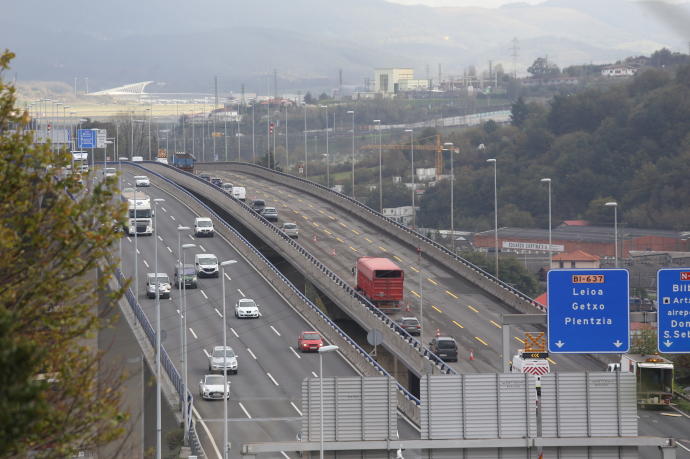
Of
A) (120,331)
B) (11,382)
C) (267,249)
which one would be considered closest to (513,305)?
(120,331)

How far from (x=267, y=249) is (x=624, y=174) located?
82166mm

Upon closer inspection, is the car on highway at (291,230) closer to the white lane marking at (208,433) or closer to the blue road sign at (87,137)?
the blue road sign at (87,137)

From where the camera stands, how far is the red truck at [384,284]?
70500 millimetres

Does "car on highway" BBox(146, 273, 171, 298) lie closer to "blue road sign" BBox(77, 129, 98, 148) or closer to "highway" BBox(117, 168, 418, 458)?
"highway" BBox(117, 168, 418, 458)

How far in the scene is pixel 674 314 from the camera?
1348 inches

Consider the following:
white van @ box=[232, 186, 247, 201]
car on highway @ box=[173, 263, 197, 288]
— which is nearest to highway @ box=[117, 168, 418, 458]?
car on highway @ box=[173, 263, 197, 288]

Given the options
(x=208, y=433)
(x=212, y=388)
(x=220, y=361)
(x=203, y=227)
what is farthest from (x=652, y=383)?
(x=203, y=227)

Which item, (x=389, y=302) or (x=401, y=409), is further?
(x=389, y=302)

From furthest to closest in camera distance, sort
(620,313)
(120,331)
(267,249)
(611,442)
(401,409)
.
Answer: (267,249)
(120,331)
(401,409)
(620,313)
(611,442)

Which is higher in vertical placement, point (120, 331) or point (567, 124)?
point (567, 124)

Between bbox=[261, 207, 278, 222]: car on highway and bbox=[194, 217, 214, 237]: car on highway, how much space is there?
9.68 m

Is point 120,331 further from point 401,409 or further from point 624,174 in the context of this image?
point 624,174

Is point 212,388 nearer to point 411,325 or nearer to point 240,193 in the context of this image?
point 411,325

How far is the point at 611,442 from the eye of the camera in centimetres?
3089
